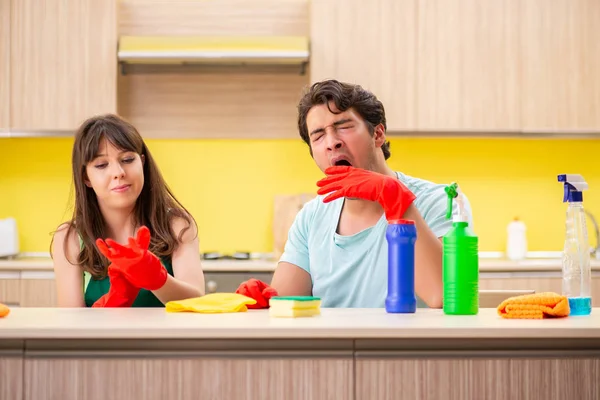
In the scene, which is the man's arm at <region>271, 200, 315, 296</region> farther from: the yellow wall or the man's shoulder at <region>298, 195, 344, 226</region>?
the yellow wall

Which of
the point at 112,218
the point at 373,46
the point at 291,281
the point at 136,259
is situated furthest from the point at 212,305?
the point at 373,46

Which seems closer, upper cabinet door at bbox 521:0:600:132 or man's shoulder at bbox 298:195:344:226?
man's shoulder at bbox 298:195:344:226

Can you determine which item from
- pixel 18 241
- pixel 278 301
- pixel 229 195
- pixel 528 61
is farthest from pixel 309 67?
pixel 278 301

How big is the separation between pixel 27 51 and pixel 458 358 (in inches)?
126

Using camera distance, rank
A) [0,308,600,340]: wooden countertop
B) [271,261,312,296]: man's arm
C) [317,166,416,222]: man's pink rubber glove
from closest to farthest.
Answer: [0,308,600,340]: wooden countertop, [317,166,416,222]: man's pink rubber glove, [271,261,312,296]: man's arm

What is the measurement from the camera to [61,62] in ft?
13.2

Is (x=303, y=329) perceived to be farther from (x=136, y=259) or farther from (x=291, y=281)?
(x=291, y=281)

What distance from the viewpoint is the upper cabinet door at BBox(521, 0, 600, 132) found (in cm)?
407

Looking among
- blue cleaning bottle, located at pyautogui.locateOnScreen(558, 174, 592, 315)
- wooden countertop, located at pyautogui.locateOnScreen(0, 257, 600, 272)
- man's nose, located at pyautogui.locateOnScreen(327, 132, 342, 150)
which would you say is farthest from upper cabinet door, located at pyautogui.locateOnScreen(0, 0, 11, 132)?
blue cleaning bottle, located at pyautogui.locateOnScreen(558, 174, 592, 315)

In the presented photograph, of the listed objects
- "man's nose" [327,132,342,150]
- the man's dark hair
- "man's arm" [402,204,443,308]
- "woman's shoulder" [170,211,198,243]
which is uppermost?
the man's dark hair

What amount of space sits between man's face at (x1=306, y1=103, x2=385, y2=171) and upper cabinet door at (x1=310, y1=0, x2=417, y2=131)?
5.83 feet

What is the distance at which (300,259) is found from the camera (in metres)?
2.32

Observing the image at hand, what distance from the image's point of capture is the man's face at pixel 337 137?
2248 millimetres

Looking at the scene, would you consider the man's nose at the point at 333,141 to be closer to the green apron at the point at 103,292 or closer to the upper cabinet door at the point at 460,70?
the green apron at the point at 103,292
